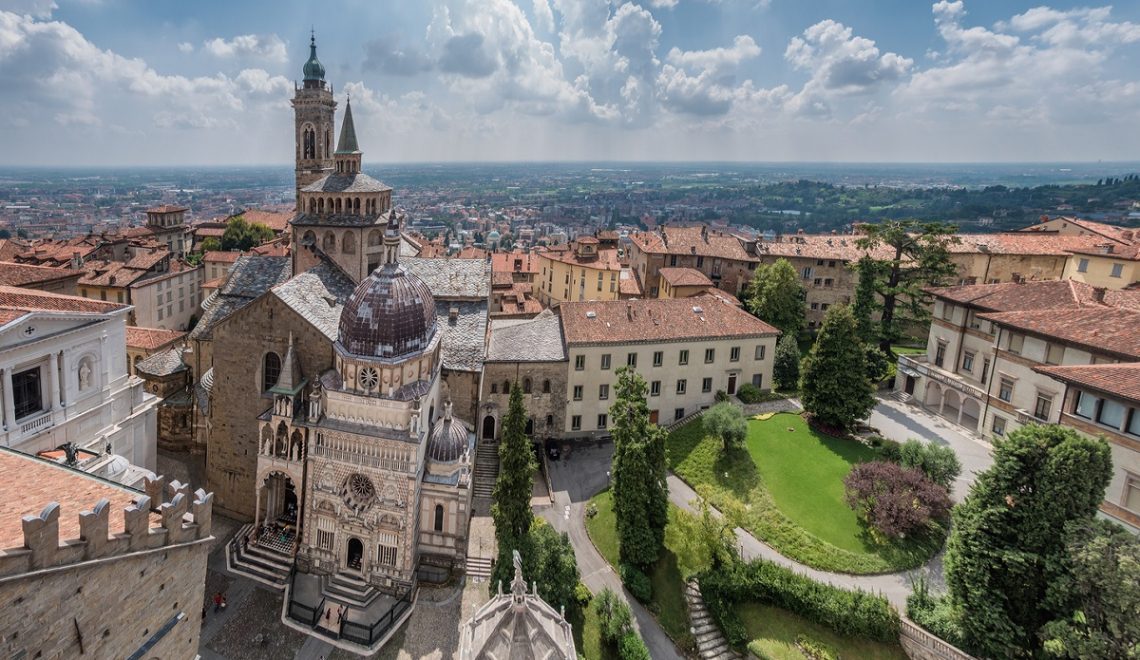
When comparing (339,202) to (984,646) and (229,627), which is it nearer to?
(229,627)

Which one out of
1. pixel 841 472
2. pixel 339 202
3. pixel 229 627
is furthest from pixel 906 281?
pixel 229 627

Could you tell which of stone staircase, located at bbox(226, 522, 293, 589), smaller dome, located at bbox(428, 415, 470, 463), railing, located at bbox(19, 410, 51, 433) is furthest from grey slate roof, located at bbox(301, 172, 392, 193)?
stone staircase, located at bbox(226, 522, 293, 589)

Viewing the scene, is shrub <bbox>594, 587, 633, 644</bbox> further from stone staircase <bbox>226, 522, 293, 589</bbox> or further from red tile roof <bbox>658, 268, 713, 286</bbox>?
red tile roof <bbox>658, 268, 713, 286</bbox>

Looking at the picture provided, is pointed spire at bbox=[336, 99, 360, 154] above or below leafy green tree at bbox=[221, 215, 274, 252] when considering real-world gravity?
above

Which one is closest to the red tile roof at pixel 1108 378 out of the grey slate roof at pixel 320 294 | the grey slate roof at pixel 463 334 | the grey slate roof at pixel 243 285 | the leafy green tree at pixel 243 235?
the grey slate roof at pixel 463 334

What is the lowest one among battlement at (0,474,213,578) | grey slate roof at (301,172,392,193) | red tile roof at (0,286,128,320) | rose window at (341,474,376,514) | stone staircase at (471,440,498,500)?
stone staircase at (471,440,498,500)

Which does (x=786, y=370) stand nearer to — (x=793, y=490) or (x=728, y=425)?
(x=728, y=425)
